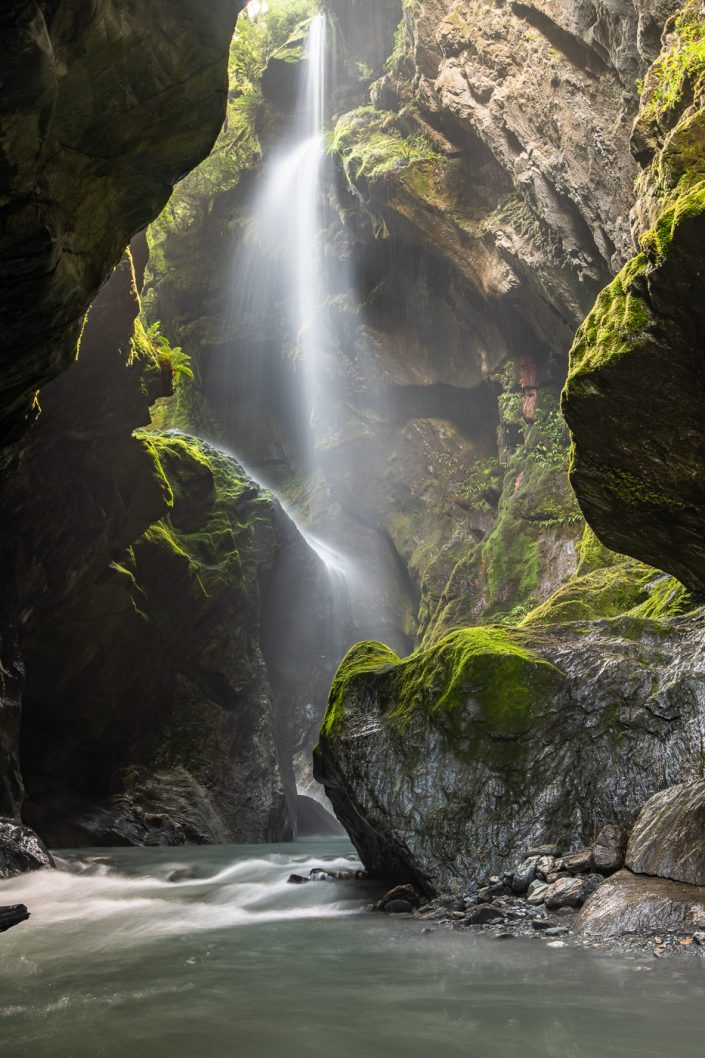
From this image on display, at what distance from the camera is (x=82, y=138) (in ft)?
15.9

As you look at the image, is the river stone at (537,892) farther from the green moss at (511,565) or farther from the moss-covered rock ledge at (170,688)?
the green moss at (511,565)

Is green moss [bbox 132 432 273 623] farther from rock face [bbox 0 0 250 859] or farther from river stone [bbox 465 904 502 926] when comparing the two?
river stone [bbox 465 904 502 926]

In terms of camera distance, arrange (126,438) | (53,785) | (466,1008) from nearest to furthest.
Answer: (466,1008) < (126,438) < (53,785)

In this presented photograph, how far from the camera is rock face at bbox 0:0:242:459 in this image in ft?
13.1

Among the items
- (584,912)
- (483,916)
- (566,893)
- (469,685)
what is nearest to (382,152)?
(469,685)

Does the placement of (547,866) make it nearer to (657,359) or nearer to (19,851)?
(657,359)

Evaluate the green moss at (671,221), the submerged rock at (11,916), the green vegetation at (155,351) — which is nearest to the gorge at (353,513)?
the green moss at (671,221)

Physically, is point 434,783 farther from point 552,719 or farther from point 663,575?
point 663,575

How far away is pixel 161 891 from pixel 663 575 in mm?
8922

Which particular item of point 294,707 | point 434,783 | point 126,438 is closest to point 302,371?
point 294,707

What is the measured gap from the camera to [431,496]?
30.3 meters

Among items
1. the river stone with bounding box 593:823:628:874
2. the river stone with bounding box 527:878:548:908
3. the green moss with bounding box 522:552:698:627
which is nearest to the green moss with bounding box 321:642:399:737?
the green moss with bounding box 522:552:698:627

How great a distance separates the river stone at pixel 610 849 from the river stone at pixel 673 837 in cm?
20

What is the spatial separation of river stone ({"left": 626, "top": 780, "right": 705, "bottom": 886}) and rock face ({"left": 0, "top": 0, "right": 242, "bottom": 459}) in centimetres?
639
